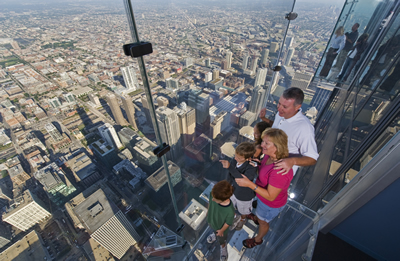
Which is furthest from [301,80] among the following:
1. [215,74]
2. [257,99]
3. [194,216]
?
[194,216]

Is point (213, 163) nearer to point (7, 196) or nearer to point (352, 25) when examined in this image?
point (352, 25)

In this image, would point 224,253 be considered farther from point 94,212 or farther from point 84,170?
point 84,170

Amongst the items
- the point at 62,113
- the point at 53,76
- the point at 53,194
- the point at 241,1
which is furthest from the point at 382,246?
the point at 53,76

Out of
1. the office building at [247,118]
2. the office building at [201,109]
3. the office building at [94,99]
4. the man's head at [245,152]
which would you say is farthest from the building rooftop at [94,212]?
the office building at [94,99]

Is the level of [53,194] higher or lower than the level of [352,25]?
lower

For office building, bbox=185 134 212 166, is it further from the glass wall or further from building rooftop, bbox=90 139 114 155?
the glass wall

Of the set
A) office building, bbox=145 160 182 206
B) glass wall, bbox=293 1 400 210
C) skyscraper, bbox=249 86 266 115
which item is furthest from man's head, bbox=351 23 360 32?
skyscraper, bbox=249 86 266 115
